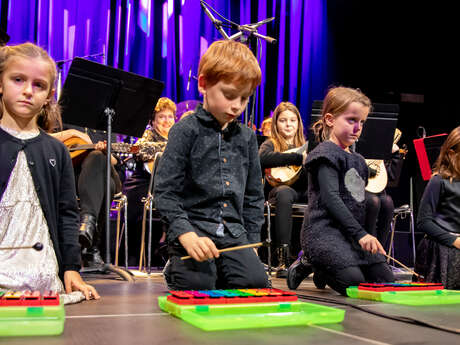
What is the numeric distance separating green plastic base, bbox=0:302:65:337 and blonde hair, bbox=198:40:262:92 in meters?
0.84

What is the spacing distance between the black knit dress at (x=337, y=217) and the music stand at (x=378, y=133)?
0.79 metres

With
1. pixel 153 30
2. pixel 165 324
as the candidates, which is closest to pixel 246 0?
pixel 153 30

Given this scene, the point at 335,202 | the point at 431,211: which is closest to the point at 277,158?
the point at 431,211

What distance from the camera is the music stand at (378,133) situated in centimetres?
300

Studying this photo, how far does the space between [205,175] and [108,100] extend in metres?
1.36

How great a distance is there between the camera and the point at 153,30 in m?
5.25

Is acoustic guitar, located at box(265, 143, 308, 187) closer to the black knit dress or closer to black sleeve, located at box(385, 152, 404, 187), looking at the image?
black sleeve, located at box(385, 152, 404, 187)

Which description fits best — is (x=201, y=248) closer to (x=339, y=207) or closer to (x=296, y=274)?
(x=339, y=207)

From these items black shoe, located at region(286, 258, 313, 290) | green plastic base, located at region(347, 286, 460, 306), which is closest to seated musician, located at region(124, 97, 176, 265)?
black shoe, located at region(286, 258, 313, 290)

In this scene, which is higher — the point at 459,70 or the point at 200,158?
the point at 459,70

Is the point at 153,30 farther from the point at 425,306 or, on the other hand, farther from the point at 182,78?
the point at 425,306

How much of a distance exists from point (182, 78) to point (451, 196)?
3374 millimetres

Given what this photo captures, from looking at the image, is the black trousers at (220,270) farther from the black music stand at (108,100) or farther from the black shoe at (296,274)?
the black music stand at (108,100)

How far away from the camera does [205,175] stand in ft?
5.46
